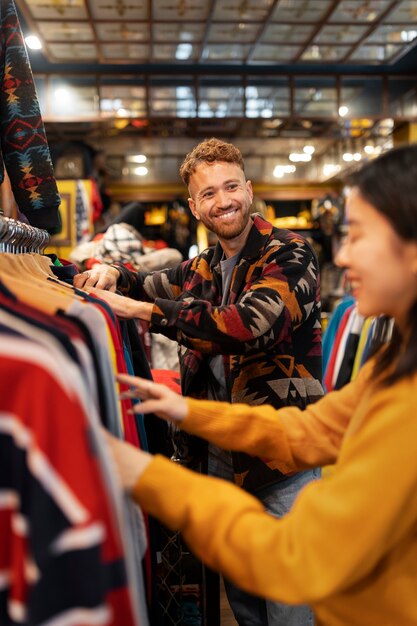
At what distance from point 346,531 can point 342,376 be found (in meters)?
2.68

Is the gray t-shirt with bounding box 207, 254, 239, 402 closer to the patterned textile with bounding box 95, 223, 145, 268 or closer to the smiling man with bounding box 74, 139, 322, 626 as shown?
the smiling man with bounding box 74, 139, 322, 626

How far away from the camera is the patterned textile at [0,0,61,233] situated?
5.94 feet

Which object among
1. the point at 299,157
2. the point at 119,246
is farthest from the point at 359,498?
the point at 299,157

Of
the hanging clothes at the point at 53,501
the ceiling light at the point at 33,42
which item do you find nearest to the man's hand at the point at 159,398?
the hanging clothes at the point at 53,501

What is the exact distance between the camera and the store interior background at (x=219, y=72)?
7.02 metres

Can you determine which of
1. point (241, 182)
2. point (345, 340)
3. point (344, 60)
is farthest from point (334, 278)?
point (241, 182)

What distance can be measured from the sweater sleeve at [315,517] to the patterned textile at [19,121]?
1.13 meters

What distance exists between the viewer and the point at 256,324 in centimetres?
178

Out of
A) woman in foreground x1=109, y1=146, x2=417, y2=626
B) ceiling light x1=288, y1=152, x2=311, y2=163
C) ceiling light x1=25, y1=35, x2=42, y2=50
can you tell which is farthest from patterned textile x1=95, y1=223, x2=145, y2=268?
ceiling light x1=288, y1=152, x2=311, y2=163

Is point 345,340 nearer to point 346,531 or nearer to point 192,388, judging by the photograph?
point 192,388

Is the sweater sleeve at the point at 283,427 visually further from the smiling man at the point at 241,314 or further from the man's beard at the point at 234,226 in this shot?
the man's beard at the point at 234,226

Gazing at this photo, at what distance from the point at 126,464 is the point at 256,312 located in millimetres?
885

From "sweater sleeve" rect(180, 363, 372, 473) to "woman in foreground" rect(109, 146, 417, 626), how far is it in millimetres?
184

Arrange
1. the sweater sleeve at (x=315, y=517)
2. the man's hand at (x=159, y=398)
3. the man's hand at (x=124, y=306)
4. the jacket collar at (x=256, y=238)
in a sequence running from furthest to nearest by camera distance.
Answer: the jacket collar at (x=256, y=238)
the man's hand at (x=124, y=306)
the man's hand at (x=159, y=398)
the sweater sleeve at (x=315, y=517)
